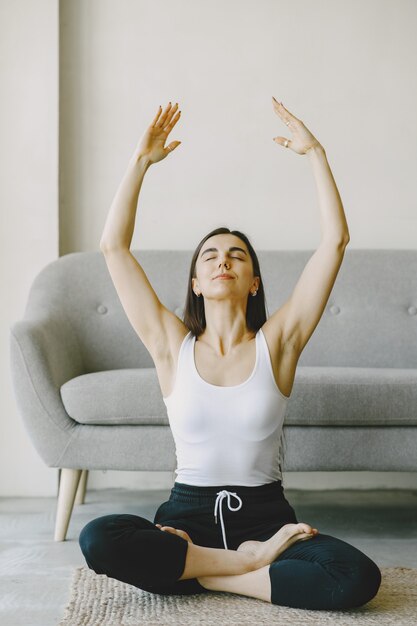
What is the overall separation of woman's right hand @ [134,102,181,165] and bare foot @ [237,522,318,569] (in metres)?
0.90

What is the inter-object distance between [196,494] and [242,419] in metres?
0.20

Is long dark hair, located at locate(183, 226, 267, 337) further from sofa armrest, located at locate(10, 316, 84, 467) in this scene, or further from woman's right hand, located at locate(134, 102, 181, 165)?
sofa armrest, located at locate(10, 316, 84, 467)

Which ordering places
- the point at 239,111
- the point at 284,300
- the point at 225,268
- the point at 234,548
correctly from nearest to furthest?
the point at 234,548
the point at 225,268
the point at 284,300
the point at 239,111

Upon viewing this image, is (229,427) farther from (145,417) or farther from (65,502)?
(65,502)

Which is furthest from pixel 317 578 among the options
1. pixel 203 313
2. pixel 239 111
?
pixel 239 111

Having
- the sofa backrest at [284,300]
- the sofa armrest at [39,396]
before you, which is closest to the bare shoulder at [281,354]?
the sofa armrest at [39,396]

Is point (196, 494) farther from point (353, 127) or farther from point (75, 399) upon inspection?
point (353, 127)

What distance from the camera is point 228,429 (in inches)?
70.8

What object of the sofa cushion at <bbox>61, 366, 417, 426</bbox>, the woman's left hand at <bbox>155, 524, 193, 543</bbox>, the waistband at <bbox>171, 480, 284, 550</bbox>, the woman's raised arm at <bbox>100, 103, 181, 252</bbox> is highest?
the woman's raised arm at <bbox>100, 103, 181, 252</bbox>

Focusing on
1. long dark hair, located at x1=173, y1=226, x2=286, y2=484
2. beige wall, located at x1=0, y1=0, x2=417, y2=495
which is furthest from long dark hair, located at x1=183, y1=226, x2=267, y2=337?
beige wall, located at x1=0, y1=0, x2=417, y2=495

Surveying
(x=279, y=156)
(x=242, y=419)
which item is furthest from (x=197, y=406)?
(x=279, y=156)

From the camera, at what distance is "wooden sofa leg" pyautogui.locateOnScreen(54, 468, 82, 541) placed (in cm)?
241

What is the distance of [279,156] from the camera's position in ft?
11.2

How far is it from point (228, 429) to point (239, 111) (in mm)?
1965
